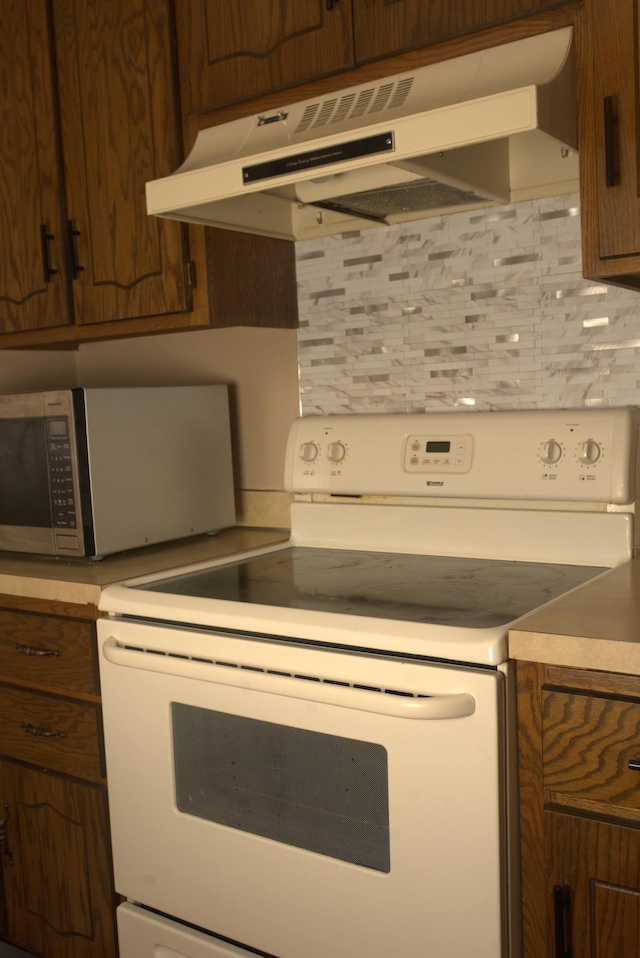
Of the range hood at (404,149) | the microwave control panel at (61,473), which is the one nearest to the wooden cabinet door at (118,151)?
the range hood at (404,149)

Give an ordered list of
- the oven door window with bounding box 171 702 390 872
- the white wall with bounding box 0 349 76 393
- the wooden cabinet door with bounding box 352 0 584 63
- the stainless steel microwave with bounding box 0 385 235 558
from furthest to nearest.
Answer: the white wall with bounding box 0 349 76 393 → the stainless steel microwave with bounding box 0 385 235 558 → the wooden cabinet door with bounding box 352 0 584 63 → the oven door window with bounding box 171 702 390 872

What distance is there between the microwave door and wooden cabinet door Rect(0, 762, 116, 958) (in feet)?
1.53

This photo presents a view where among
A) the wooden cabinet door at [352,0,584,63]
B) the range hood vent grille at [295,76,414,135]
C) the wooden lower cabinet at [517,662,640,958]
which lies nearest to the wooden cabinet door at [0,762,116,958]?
the wooden lower cabinet at [517,662,640,958]

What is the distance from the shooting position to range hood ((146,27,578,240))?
4.15ft

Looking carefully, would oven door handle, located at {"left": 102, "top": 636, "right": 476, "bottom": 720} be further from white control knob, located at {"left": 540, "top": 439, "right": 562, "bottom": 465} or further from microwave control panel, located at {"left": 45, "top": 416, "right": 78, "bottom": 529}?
white control knob, located at {"left": 540, "top": 439, "right": 562, "bottom": 465}

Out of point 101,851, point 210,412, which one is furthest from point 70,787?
point 210,412

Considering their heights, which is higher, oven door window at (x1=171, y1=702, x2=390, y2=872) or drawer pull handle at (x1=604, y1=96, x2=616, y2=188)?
drawer pull handle at (x1=604, y1=96, x2=616, y2=188)

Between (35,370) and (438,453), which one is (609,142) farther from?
(35,370)

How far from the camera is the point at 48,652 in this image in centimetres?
170

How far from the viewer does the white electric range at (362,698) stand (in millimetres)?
1156

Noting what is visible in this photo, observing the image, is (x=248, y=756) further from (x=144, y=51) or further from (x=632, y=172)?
(x=144, y=51)

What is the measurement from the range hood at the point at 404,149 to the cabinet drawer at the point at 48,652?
0.78 meters

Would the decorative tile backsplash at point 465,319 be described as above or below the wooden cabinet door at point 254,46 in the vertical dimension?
below

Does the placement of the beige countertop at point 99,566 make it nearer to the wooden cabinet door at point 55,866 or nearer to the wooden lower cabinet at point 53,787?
the wooden lower cabinet at point 53,787
